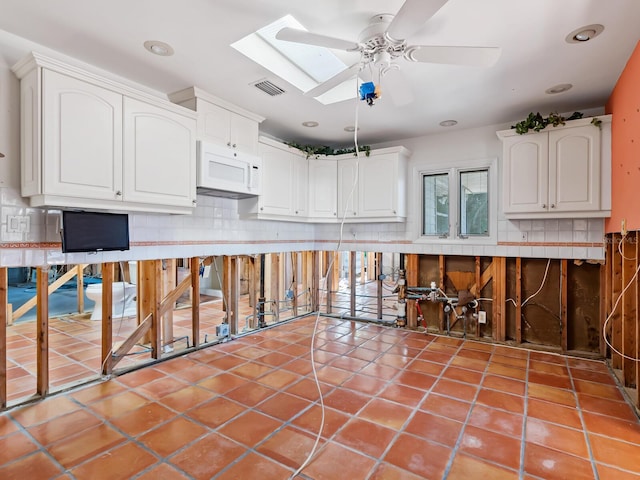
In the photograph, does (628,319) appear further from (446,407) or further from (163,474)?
(163,474)

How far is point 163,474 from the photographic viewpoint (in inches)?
71.0

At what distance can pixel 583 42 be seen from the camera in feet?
7.68

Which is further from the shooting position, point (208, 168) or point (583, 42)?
point (208, 168)

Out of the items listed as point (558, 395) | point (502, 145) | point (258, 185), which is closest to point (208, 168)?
point (258, 185)

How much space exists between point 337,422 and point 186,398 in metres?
1.19

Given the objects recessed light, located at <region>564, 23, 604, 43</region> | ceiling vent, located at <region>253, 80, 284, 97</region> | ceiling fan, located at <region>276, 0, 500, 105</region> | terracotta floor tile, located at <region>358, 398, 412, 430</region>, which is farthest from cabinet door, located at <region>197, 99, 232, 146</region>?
recessed light, located at <region>564, 23, 604, 43</region>

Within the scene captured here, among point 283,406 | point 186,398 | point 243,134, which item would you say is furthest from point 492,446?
point 243,134

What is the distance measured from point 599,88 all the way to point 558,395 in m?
2.71

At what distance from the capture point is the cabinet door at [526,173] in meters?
3.50

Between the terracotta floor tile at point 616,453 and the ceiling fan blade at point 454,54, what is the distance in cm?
242

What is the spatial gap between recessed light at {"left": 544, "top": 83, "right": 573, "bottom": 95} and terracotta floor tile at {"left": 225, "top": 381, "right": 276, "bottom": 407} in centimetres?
361

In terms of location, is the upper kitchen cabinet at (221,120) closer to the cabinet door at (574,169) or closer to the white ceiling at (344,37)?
the white ceiling at (344,37)

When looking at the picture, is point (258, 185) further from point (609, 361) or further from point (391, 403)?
point (609, 361)

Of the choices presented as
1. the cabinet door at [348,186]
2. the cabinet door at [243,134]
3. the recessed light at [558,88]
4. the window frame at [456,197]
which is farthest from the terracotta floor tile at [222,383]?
the recessed light at [558,88]
